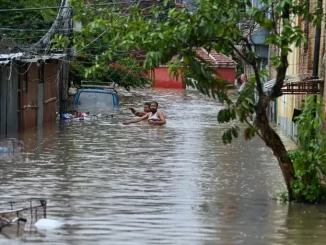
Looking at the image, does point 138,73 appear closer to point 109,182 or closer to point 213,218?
point 109,182

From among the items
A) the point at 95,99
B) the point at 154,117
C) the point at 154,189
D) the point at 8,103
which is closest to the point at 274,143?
the point at 154,189

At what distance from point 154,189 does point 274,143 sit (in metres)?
3.03

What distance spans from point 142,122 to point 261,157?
9.50 metres

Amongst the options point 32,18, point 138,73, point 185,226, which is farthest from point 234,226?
point 138,73

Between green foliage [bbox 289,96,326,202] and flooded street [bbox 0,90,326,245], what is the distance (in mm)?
278

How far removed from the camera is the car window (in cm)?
4165

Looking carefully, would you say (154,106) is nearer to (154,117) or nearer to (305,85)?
(154,117)

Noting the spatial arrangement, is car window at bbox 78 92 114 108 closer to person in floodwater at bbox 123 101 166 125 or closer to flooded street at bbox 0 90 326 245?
person in floodwater at bbox 123 101 166 125

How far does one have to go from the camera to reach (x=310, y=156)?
1441 centimetres

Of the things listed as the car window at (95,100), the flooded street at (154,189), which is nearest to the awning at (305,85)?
the flooded street at (154,189)

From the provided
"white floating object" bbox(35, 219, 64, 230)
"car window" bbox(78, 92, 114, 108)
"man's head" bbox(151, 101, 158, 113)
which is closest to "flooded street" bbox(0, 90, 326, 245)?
"white floating object" bbox(35, 219, 64, 230)

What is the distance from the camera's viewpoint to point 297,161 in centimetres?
1441

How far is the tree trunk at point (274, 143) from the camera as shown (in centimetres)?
1402

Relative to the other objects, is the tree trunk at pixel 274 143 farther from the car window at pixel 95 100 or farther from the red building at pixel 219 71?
the red building at pixel 219 71
